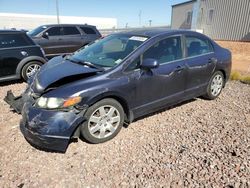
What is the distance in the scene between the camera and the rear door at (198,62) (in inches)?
178

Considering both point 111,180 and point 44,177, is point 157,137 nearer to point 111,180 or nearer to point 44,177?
point 111,180

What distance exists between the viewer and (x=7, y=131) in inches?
→ 156

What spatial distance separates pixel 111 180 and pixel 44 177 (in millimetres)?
809

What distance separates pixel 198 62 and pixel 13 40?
5.00 metres

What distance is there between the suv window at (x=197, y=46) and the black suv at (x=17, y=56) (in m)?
4.01

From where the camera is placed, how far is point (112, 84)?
345 centimetres

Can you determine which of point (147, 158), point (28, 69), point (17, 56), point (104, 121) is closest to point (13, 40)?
point (17, 56)

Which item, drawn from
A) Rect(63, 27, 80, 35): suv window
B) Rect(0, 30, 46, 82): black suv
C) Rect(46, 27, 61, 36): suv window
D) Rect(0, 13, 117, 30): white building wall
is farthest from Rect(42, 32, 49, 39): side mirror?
Rect(0, 13, 117, 30): white building wall

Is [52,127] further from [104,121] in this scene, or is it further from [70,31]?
[70,31]

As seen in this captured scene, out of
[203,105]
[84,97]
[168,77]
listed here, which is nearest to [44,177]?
[84,97]

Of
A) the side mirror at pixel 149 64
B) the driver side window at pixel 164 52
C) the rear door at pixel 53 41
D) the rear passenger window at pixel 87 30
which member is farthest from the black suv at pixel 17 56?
the rear passenger window at pixel 87 30

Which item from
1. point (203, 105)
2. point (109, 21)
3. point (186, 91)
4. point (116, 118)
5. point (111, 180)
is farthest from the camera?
point (109, 21)

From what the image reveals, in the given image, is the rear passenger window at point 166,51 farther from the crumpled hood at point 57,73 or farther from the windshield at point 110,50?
the crumpled hood at point 57,73

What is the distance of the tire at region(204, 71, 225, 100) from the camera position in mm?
5154
